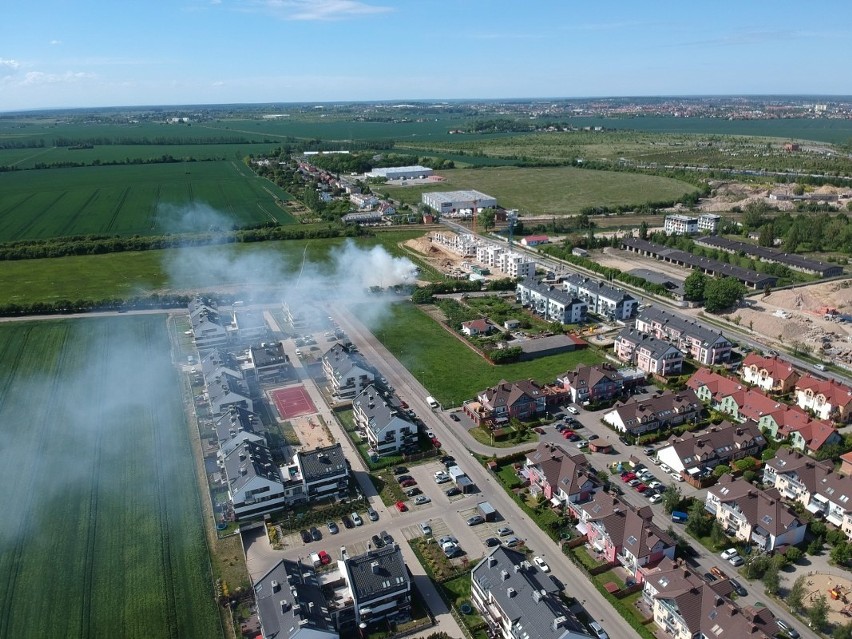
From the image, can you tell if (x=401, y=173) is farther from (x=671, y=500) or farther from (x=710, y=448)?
(x=671, y=500)

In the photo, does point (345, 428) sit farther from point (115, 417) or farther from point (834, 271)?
point (834, 271)

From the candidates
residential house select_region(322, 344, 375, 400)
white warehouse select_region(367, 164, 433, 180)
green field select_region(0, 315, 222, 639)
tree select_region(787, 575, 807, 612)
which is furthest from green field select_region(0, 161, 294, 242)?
tree select_region(787, 575, 807, 612)

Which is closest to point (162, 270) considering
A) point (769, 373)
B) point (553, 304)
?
point (553, 304)

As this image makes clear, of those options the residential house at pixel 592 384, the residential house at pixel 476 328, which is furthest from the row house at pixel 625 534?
the residential house at pixel 476 328

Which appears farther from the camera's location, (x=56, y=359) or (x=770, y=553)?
(x=56, y=359)

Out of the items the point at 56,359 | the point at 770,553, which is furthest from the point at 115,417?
the point at 770,553

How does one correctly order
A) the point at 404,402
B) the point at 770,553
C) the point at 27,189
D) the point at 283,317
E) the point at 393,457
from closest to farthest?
the point at 770,553, the point at 393,457, the point at 404,402, the point at 283,317, the point at 27,189

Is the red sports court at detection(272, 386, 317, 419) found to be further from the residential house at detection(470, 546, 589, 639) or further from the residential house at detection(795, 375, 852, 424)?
the residential house at detection(795, 375, 852, 424)
